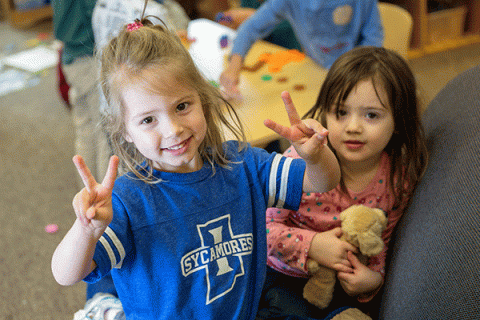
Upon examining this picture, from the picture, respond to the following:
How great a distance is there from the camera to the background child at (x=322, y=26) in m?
1.67

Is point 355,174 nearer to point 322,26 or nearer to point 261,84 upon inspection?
point 261,84

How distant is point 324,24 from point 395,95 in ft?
2.73

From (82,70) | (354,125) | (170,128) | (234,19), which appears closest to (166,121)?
(170,128)

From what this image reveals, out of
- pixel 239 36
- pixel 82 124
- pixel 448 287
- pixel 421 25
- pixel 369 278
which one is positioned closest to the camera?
pixel 448 287

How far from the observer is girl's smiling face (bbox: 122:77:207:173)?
2.46ft

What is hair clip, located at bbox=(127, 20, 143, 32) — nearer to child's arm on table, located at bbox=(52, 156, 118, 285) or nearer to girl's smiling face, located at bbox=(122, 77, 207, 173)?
girl's smiling face, located at bbox=(122, 77, 207, 173)

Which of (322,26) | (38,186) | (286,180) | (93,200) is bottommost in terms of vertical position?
(38,186)

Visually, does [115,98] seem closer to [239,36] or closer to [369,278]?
[369,278]

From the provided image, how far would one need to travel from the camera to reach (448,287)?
0.77m

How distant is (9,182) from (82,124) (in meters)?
0.81

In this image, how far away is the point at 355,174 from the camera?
1091 mm

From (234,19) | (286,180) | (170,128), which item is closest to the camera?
(170,128)

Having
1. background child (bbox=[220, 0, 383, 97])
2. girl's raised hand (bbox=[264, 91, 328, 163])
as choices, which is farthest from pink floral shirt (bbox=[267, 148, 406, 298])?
background child (bbox=[220, 0, 383, 97])

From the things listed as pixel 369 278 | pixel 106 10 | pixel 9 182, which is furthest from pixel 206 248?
pixel 9 182
